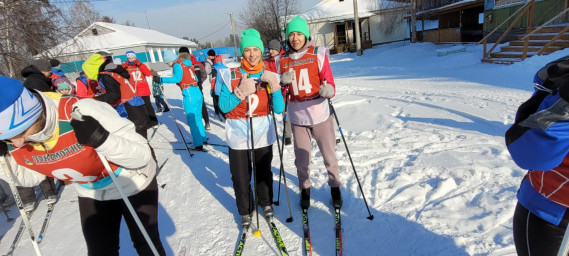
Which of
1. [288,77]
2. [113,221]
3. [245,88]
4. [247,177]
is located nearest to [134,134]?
[113,221]

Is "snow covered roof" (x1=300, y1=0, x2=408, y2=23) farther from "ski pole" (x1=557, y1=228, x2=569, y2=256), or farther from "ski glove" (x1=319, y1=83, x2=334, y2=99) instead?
"ski pole" (x1=557, y1=228, x2=569, y2=256)

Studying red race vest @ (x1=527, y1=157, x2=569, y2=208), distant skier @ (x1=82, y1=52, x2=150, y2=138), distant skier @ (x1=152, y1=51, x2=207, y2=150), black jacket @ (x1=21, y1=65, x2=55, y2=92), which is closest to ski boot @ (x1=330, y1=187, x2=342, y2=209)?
red race vest @ (x1=527, y1=157, x2=569, y2=208)

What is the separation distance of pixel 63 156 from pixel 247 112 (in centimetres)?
166

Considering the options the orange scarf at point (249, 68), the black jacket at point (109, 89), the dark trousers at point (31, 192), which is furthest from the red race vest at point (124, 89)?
the orange scarf at point (249, 68)

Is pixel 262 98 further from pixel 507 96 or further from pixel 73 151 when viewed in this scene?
pixel 507 96

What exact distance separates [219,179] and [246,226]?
5.45ft

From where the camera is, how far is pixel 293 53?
3.23 m

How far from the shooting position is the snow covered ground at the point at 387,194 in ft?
9.28

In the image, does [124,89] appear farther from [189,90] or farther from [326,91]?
[326,91]

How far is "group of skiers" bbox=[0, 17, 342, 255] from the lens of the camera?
65.7 inches

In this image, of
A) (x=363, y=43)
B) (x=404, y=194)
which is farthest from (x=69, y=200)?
(x=363, y=43)

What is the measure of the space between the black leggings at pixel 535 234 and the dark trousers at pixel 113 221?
2423mm

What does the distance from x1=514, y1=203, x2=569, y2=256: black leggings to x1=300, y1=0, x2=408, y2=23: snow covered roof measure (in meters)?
29.0

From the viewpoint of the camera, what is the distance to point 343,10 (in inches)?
1182
